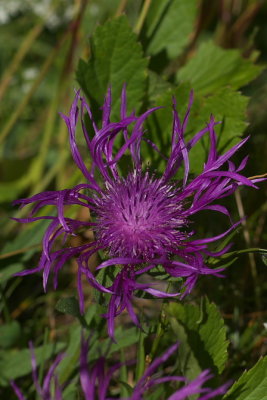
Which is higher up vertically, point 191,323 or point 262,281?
point 191,323

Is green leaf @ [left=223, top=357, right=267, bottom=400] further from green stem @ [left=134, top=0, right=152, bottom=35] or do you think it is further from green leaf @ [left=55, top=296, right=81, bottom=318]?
green stem @ [left=134, top=0, right=152, bottom=35]

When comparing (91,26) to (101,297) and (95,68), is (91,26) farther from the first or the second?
(101,297)

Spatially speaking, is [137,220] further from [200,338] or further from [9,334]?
[9,334]

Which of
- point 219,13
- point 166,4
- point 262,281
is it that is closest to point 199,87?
point 166,4

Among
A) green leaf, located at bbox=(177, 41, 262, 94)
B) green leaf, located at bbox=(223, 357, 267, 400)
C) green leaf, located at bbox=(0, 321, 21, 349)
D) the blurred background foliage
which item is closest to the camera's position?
green leaf, located at bbox=(223, 357, 267, 400)

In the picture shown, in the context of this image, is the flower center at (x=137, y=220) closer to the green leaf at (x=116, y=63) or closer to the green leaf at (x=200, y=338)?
the green leaf at (x=200, y=338)

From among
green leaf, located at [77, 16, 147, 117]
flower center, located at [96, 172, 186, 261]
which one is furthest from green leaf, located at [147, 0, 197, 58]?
flower center, located at [96, 172, 186, 261]

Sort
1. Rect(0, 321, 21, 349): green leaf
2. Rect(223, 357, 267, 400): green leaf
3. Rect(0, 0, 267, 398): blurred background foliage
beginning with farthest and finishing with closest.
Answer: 1. Rect(0, 321, 21, 349): green leaf
2. Rect(0, 0, 267, 398): blurred background foliage
3. Rect(223, 357, 267, 400): green leaf

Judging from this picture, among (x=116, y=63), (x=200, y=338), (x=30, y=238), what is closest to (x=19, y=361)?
(x=30, y=238)
